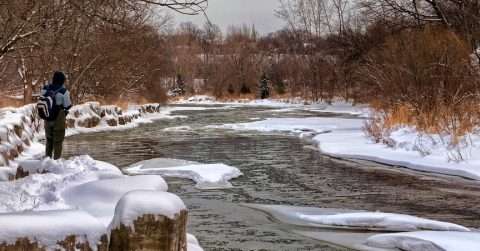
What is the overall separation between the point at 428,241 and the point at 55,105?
653cm

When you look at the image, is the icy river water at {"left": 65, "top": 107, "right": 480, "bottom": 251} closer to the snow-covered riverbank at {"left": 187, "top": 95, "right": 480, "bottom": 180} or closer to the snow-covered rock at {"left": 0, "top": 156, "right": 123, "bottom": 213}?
the snow-covered riverbank at {"left": 187, "top": 95, "right": 480, "bottom": 180}

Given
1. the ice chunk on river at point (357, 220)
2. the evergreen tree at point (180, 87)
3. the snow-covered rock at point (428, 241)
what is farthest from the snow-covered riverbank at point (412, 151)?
the evergreen tree at point (180, 87)

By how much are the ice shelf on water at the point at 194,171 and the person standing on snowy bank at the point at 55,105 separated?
178 cm

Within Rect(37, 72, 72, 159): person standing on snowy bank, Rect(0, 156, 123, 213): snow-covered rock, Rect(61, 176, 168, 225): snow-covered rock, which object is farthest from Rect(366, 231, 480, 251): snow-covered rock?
Rect(37, 72, 72, 159): person standing on snowy bank

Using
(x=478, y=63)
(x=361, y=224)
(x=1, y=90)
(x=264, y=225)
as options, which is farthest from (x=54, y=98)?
(x=1, y=90)

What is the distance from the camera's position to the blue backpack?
31.9 feet

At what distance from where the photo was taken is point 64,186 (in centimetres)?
727

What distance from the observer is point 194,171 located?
36.5 ft

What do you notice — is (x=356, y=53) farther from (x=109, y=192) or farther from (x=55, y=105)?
(x=109, y=192)

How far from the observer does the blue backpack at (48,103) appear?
973 cm

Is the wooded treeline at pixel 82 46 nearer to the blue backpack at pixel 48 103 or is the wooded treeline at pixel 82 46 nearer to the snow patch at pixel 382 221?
the blue backpack at pixel 48 103

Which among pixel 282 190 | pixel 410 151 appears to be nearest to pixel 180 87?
pixel 410 151

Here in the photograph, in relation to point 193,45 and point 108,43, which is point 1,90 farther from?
point 193,45

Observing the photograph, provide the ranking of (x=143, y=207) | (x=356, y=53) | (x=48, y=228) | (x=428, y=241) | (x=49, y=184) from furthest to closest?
1. (x=356, y=53)
2. (x=49, y=184)
3. (x=428, y=241)
4. (x=143, y=207)
5. (x=48, y=228)
